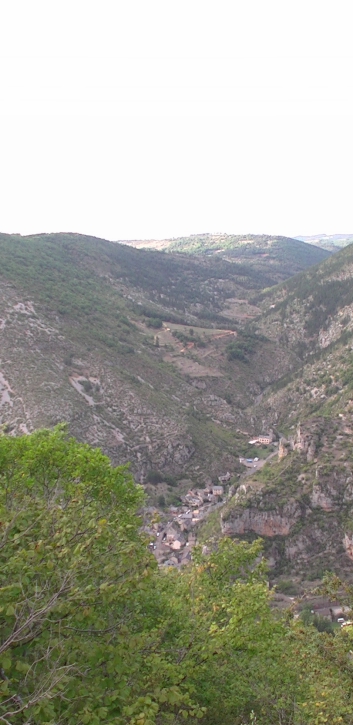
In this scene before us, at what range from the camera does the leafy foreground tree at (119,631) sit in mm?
5555

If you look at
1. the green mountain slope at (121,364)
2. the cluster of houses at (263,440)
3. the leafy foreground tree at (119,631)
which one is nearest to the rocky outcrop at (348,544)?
the green mountain slope at (121,364)

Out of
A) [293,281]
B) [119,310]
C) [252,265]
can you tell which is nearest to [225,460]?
[119,310]

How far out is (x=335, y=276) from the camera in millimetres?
91188

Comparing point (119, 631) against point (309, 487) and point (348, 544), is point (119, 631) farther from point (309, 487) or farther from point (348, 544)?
point (309, 487)

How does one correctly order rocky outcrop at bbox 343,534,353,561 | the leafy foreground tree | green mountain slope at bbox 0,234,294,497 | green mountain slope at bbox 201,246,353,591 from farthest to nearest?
green mountain slope at bbox 0,234,294,497
green mountain slope at bbox 201,246,353,591
rocky outcrop at bbox 343,534,353,561
the leafy foreground tree

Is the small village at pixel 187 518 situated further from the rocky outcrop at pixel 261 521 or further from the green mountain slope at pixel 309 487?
the green mountain slope at pixel 309 487

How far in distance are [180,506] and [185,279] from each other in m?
94.3

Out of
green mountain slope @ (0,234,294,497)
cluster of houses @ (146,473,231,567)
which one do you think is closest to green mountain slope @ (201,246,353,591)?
cluster of houses @ (146,473,231,567)

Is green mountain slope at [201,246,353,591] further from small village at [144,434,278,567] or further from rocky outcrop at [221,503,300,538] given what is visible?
small village at [144,434,278,567]

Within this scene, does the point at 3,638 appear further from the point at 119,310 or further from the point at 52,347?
the point at 119,310

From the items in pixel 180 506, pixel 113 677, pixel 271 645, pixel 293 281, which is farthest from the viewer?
pixel 293 281

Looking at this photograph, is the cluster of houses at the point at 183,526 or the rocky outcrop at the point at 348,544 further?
the cluster of houses at the point at 183,526

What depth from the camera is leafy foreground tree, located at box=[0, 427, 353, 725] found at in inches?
219

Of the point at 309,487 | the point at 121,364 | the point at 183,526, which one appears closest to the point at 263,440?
the point at 121,364
